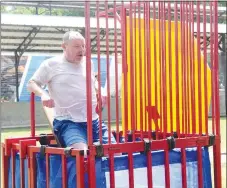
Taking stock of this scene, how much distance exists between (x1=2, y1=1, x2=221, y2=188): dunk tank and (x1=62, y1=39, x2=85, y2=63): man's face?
182 millimetres

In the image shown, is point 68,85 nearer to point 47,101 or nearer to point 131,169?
point 47,101

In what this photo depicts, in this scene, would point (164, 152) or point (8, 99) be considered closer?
point (164, 152)

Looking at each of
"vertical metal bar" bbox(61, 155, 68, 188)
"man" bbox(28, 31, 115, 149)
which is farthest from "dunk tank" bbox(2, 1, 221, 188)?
"man" bbox(28, 31, 115, 149)

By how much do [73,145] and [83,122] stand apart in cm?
29

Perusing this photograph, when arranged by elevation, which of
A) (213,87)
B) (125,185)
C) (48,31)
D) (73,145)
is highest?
(48,31)

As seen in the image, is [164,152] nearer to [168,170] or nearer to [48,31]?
[168,170]

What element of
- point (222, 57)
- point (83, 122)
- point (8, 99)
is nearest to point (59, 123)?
point (83, 122)

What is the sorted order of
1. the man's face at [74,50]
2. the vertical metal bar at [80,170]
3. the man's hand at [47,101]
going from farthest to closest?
the man's face at [74,50] < the man's hand at [47,101] < the vertical metal bar at [80,170]

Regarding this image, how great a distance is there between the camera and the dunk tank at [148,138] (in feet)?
8.57

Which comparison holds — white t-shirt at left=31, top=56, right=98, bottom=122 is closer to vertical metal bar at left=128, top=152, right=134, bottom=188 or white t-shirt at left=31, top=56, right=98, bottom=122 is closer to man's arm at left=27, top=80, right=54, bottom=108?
man's arm at left=27, top=80, right=54, bottom=108

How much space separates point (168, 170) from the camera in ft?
9.42

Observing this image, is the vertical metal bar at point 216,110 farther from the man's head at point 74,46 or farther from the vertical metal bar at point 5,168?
the vertical metal bar at point 5,168

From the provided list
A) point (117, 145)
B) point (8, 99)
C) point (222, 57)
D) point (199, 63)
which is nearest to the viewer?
point (117, 145)

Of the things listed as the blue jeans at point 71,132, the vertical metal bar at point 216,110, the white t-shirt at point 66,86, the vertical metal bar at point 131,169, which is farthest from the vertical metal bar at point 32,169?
the vertical metal bar at point 216,110
